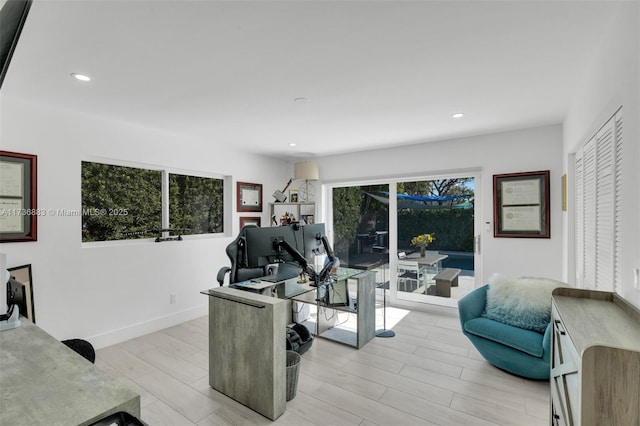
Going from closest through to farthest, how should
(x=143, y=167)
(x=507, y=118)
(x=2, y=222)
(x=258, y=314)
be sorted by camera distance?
(x=258, y=314) < (x=2, y=222) < (x=507, y=118) < (x=143, y=167)

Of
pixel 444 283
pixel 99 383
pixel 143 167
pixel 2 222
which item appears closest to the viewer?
pixel 99 383

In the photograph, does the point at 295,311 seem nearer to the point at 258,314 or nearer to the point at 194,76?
the point at 258,314

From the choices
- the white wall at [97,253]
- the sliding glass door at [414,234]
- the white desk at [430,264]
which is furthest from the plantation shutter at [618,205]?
the white wall at [97,253]

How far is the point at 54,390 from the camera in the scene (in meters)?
0.98

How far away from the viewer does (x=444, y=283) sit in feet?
13.9

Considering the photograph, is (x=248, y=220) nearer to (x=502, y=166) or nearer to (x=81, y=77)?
(x=81, y=77)

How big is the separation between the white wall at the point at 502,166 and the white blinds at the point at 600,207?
2.93 ft

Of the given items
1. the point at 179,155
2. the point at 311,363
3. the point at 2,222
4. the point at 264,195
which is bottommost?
the point at 311,363

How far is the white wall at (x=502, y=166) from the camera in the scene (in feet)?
11.3

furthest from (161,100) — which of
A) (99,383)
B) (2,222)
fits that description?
(99,383)

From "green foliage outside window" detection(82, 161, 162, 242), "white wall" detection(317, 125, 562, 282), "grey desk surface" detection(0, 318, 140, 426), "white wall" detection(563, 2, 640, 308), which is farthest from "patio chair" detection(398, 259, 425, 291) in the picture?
"grey desk surface" detection(0, 318, 140, 426)

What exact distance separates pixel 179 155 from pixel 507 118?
12.2 feet

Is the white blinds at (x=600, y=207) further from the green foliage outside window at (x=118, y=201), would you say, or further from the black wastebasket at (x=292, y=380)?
the green foliage outside window at (x=118, y=201)

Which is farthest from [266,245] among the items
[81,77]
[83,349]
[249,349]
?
[81,77]
